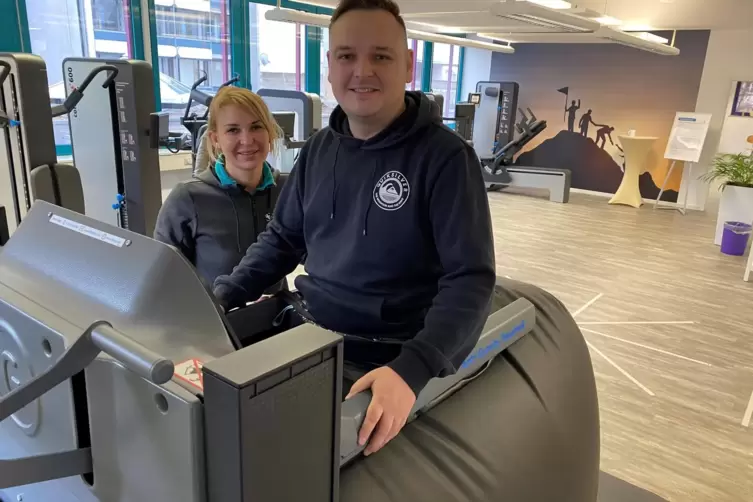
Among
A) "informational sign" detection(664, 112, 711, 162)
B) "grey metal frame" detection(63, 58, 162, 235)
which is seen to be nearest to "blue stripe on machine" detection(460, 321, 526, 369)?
"grey metal frame" detection(63, 58, 162, 235)

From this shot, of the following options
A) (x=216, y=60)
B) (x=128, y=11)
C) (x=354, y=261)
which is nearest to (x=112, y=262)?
(x=354, y=261)

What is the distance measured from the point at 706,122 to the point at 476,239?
861 centimetres

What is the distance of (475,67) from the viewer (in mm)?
11211

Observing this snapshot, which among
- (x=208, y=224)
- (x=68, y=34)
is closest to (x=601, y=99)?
(x=68, y=34)

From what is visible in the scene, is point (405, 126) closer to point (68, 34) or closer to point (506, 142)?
point (68, 34)

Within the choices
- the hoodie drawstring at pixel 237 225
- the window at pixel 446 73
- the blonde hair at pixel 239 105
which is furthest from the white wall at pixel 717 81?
the hoodie drawstring at pixel 237 225

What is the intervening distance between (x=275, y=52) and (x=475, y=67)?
5.01 metres

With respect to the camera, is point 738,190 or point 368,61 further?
point 738,190

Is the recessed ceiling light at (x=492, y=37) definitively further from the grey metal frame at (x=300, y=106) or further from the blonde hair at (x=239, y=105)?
the blonde hair at (x=239, y=105)

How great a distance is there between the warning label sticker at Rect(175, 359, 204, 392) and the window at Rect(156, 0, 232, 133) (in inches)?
243

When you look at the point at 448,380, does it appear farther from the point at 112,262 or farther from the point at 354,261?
the point at 112,262

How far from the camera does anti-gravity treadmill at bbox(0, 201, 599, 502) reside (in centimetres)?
60

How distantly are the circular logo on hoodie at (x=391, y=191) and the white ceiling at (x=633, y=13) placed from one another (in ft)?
17.7

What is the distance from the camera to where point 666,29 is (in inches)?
344
